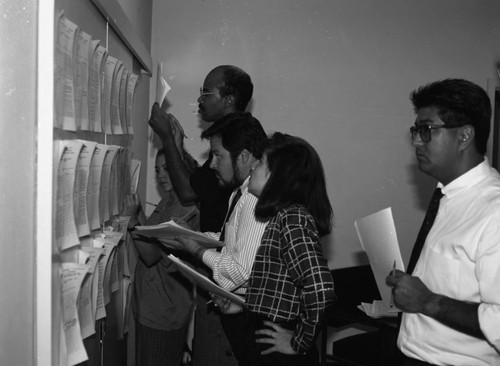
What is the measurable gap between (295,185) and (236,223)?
34cm

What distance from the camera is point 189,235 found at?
2131 millimetres

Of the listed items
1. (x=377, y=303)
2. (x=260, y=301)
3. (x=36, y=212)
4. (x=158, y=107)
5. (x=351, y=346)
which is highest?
(x=158, y=107)

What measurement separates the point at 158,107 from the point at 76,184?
149 centimetres

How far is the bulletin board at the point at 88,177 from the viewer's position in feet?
3.84

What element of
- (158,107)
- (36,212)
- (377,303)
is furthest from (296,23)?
(36,212)

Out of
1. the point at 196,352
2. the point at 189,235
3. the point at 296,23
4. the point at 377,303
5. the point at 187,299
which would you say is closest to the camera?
the point at 189,235

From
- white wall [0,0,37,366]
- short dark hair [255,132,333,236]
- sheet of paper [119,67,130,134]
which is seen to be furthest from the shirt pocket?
sheet of paper [119,67,130,134]

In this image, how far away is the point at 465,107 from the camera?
162cm

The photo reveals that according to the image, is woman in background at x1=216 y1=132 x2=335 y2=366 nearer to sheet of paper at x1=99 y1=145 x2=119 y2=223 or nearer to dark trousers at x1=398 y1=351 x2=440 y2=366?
dark trousers at x1=398 y1=351 x2=440 y2=366

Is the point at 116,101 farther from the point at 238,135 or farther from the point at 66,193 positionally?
the point at 66,193

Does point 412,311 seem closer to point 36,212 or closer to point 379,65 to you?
point 36,212

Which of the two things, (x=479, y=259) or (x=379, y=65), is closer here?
(x=479, y=259)

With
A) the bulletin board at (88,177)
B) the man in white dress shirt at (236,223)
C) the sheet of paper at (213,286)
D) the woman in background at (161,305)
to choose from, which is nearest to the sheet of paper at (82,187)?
the bulletin board at (88,177)

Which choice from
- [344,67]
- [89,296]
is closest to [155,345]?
[89,296]
